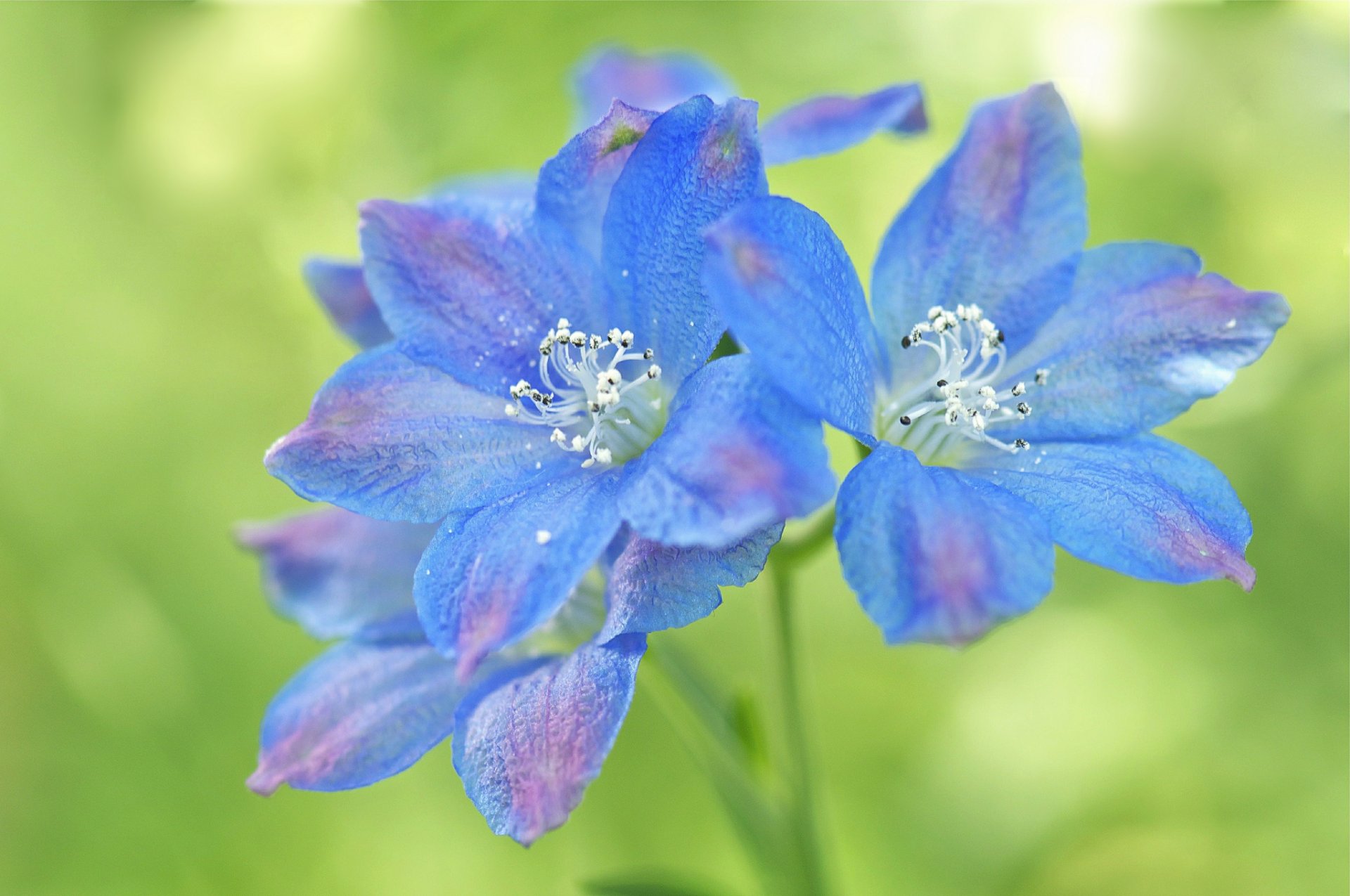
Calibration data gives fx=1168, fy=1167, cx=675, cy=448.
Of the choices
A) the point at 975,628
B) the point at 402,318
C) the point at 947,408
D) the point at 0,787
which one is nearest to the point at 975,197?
the point at 947,408

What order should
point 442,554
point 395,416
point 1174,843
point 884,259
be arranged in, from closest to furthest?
point 442,554
point 395,416
point 884,259
point 1174,843

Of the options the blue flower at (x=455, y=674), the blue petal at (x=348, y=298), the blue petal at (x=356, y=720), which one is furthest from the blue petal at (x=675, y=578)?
the blue petal at (x=348, y=298)

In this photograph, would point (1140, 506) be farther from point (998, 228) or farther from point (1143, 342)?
point (998, 228)

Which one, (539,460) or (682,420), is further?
(539,460)

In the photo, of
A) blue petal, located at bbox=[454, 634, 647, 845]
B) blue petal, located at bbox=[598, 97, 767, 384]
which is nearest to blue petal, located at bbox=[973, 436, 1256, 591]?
blue petal, located at bbox=[598, 97, 767, 384]

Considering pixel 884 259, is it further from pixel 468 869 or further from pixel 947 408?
pixel 468 869

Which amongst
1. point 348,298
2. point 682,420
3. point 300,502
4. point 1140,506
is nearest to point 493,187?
point 348,298
